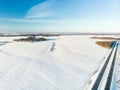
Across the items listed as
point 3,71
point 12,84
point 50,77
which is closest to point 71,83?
point 50,77

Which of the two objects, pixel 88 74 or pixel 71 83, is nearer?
pixel 71 83

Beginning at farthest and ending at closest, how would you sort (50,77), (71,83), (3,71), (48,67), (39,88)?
1. (48,67)
2. (3,71)
3. (50,77)
4. (71,83)
5. (39,88)

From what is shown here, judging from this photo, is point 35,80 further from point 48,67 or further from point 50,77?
point 48,67

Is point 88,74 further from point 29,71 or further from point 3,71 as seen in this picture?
point 3,71

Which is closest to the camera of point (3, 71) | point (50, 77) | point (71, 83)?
point (71, 83)

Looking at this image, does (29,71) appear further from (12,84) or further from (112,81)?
(112,81)

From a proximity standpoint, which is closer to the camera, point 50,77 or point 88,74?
point 50,77

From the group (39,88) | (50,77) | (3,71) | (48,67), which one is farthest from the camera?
(48,67)

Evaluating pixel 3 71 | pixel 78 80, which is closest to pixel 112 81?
pixel 78 80

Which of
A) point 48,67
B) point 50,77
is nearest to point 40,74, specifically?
point 50,77
